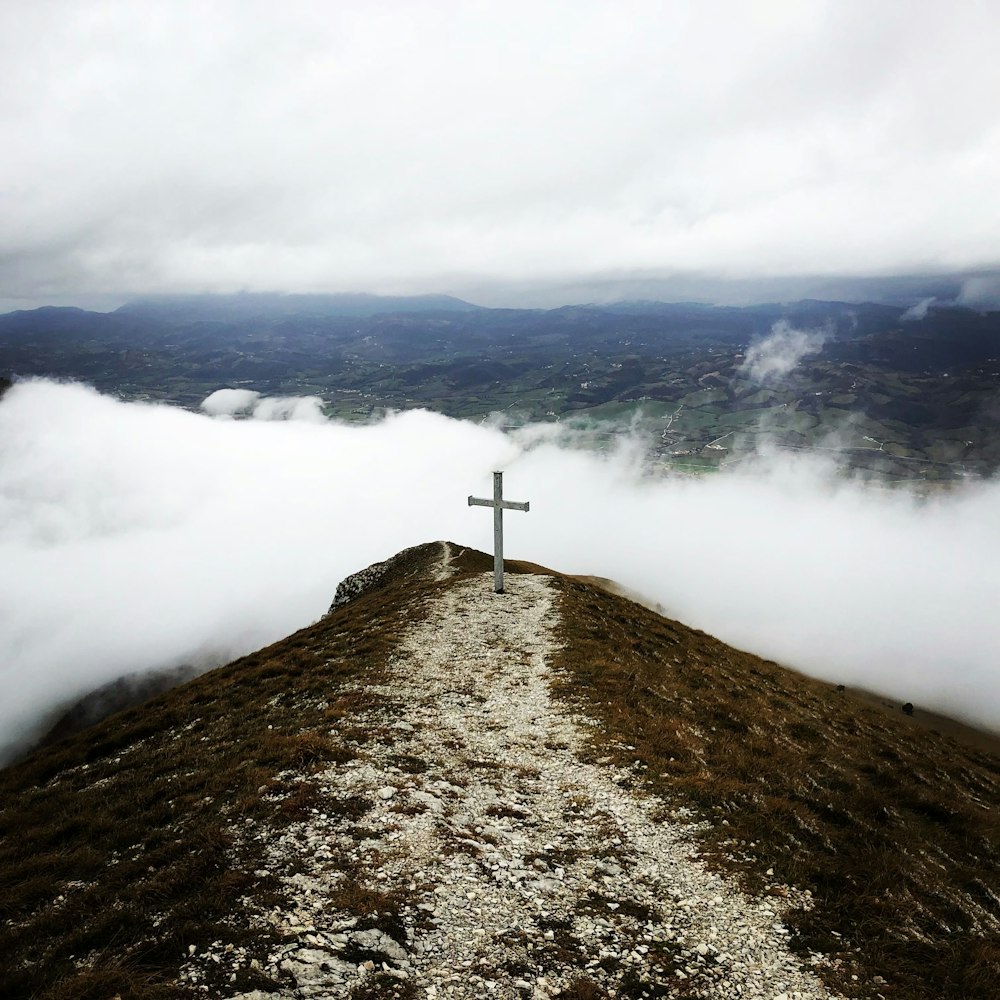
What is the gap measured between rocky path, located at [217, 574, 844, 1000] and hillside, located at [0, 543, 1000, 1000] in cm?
5

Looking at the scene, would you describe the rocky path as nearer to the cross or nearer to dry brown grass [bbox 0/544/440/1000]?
dry brown grass [bbox 0/544/440/1000]

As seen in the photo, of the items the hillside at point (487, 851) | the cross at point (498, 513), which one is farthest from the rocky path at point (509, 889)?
the cross at point (498, 513)

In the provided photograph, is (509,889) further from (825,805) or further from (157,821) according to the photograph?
(825,805)

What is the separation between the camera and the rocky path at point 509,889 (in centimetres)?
820

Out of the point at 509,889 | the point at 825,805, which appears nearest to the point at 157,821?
the point at 509,889

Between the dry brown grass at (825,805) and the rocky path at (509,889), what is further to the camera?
the dry brown grass at (825,805)

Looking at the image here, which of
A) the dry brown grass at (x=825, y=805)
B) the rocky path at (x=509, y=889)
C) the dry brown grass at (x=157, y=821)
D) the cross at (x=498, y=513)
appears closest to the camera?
the dry brown grass at (x=157, y=821)

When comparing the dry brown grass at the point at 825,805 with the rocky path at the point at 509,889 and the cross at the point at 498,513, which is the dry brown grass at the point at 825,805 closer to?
the rocky path at the point at 509,889

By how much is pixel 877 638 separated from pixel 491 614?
205 meters

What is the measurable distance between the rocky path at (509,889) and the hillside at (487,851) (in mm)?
49

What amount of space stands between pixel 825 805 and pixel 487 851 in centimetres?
933

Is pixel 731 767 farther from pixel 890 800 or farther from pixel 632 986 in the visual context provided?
pixel 632 986

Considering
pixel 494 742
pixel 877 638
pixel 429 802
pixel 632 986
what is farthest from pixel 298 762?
pixel 877 638

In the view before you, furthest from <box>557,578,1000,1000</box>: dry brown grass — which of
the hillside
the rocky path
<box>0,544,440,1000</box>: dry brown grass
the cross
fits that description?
the cross
